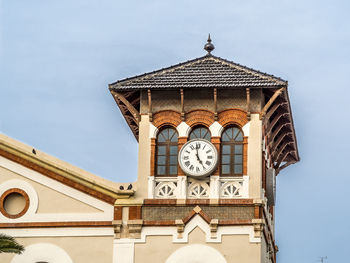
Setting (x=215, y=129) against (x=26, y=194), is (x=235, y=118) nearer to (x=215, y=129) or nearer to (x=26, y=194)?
(x=215, y=129)

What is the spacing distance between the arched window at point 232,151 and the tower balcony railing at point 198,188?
40 centimetres

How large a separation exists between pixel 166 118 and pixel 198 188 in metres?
3.14

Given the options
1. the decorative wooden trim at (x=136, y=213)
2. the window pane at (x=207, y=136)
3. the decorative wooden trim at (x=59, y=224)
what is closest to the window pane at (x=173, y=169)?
the window pane at (x=207, y=136)

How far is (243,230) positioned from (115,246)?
15.9ft

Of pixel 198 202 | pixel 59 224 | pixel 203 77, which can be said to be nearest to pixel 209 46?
pixel 203 77

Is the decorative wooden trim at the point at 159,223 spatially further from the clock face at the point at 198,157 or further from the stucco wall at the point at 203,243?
the clock face at the point at 198,157

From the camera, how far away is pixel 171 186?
4788 centimetres

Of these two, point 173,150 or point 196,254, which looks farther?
point 173,150

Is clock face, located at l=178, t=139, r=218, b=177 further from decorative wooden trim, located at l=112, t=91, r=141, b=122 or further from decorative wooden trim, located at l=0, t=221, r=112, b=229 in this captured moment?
decorative wooden trim, located at l=0, t=221, r=112, b=229

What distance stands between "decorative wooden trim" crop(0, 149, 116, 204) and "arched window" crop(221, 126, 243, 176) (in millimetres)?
4481

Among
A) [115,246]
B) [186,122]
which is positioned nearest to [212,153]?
[186,122]

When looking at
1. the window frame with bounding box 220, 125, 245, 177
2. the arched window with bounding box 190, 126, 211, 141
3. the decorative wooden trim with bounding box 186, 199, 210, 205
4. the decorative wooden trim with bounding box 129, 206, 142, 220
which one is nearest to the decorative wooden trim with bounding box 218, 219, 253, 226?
the decorative wooden trim with bounding box 186, 199, 210, 205

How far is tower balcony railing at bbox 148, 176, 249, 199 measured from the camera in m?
47.3

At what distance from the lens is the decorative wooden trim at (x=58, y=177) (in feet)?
157
